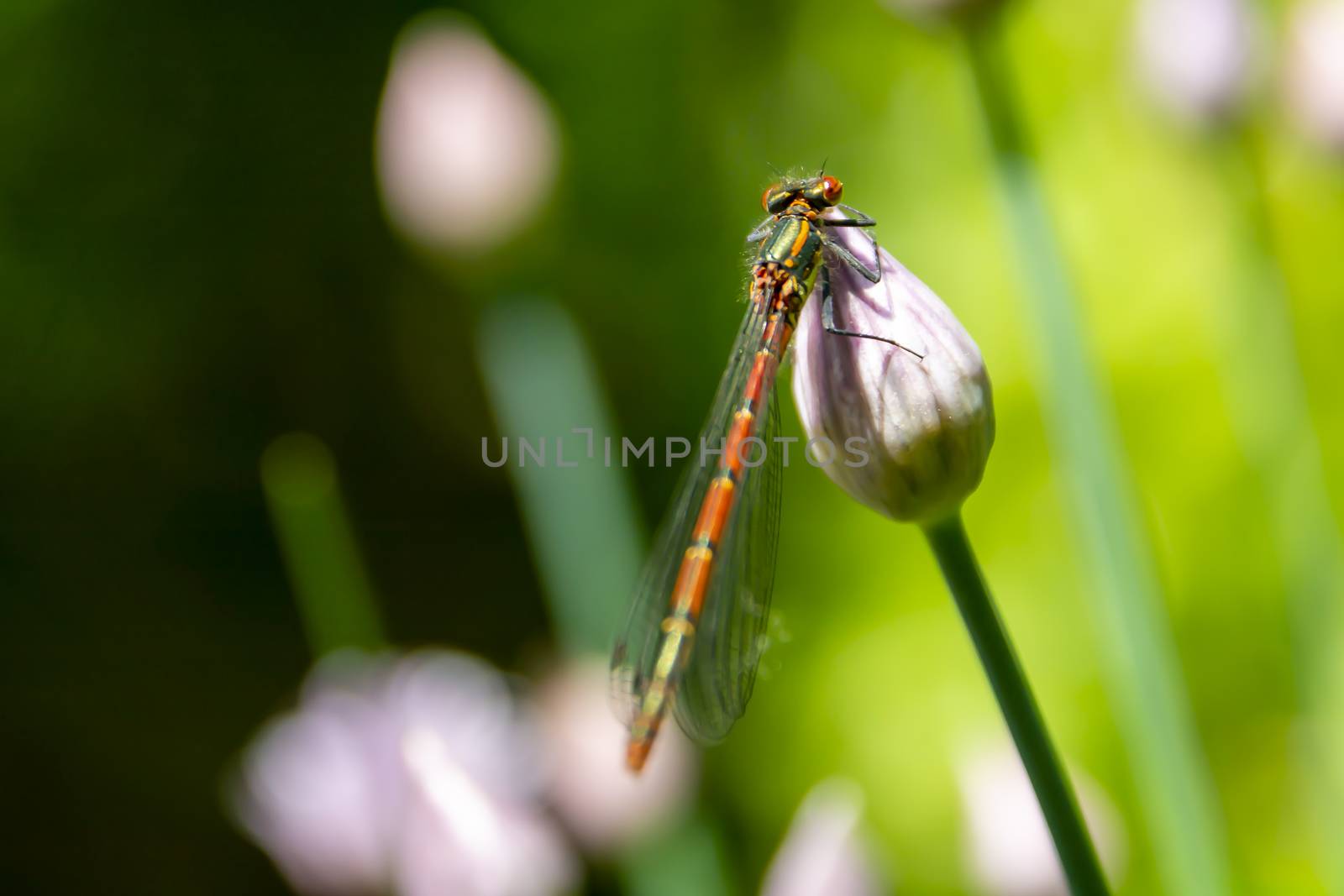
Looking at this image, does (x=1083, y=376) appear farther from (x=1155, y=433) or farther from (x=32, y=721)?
(x=32, y=721)

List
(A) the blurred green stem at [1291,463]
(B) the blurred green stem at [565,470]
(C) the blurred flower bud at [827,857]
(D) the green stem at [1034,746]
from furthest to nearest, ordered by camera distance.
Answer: (B) the blurred green stem at [565,470], (A) the blurred green stem at [1291,463], (C) the blurred flower bud at [827,857], (D) the green stem at [1034,746]

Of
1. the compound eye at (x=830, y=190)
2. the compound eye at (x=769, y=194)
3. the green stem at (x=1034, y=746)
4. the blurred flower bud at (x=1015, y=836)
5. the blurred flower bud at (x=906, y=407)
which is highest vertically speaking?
the compound eye at (x=769, y=194)

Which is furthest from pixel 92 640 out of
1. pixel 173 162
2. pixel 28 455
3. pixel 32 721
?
pixel 173 162

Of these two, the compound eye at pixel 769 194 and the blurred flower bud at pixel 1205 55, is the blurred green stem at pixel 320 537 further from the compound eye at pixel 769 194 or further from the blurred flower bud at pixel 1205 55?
the blurred flower bud at pixel 1205 55

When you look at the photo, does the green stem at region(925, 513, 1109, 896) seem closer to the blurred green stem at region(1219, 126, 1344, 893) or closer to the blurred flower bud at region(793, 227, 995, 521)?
the blurred flower bud at region(793, 227, 995, 521)

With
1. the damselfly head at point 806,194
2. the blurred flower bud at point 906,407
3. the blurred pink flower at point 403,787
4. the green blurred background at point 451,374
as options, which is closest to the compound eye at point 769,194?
the damselfly head at point 806,194

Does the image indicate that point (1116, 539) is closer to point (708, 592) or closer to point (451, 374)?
point (708, 592)

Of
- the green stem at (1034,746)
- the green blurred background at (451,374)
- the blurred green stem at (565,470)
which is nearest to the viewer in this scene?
the green stem at (1034,746)
